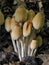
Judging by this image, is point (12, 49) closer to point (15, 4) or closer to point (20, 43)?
point (20, 43)

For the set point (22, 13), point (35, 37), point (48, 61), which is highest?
point (22, 13)

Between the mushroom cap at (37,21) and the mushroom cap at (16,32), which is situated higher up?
the mushroom cap at (37,21)

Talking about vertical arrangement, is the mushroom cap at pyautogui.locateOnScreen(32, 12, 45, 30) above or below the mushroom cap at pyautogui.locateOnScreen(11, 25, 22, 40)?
above

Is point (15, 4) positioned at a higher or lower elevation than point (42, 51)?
higher

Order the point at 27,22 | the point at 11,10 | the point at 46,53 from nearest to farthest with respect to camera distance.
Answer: the point at 27,22 → the point at 46,53 → the point at 11,10

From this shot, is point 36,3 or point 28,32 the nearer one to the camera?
point 28,32

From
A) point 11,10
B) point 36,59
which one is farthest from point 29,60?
point 11,10

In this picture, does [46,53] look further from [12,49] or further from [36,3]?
[36,3]

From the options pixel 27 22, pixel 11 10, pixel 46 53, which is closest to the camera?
pixel 27 22
